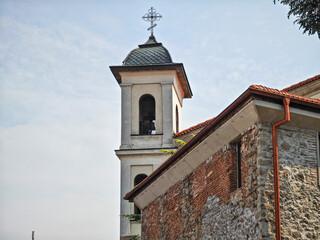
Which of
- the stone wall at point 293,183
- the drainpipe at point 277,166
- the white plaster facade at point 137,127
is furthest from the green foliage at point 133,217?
the drainpipe at point 277,166

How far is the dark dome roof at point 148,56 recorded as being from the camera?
1298 inches

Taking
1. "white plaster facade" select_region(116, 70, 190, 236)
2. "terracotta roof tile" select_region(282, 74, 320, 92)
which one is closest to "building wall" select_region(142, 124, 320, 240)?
"terracotta roof tile" select_region(282, 74, 320, 92)

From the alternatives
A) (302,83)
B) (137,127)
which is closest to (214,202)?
(302,83)

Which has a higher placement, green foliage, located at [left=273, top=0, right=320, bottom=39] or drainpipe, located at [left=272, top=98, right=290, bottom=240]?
green foliage, located at [left=273, top=0, right=320, bottom=39]

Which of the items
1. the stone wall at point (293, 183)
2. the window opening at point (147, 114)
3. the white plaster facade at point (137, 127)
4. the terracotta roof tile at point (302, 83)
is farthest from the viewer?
the window opening at point (147, 114)

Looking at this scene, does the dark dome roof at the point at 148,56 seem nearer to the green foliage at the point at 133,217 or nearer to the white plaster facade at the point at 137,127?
the white plaster facade at the point at 137,127

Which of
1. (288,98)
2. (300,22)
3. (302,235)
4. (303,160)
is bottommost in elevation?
(302,235)

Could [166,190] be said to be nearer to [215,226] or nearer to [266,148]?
[215,226]

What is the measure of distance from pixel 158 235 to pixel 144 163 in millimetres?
11840

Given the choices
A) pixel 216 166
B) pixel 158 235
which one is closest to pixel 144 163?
pixel 158 235

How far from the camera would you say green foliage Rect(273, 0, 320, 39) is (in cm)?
1391

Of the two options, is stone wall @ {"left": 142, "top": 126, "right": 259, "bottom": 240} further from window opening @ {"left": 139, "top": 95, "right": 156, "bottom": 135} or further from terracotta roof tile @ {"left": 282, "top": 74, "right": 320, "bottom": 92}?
window opening @ {"left": 139, "top": 95, "right": 156, "bottom": 135}

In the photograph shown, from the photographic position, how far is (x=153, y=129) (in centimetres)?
3256

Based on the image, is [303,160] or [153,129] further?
[153,129]
